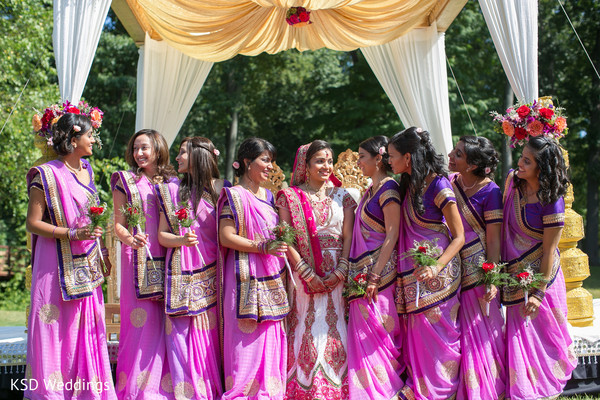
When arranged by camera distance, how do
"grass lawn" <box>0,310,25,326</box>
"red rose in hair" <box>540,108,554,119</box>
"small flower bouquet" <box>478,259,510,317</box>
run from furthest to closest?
"grass lawn" <box>0,310,25,326</box>
"red rose in hair" <box>540,108,554,119</box>
"small flower bouquet" <box>478,259,510,317</box>

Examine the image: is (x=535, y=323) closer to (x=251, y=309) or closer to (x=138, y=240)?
(x=251, y=309)

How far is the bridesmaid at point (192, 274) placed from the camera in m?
4.16

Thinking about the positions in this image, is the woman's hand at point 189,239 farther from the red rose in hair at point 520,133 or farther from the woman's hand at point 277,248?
the red rose in hair at point 520,133

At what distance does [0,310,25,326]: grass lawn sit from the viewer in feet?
35.6

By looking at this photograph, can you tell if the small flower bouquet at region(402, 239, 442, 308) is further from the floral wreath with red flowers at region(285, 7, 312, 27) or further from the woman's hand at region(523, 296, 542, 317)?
the floral wreath with red flowers at region(285, 7, 312, 27)

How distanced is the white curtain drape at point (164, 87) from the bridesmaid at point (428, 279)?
3.31 metres

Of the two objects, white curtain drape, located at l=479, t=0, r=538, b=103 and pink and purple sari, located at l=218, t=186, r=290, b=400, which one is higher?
white curtain drape, located at l=479, t=0, r=538, b=103

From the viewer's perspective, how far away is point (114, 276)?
6234 millimetres

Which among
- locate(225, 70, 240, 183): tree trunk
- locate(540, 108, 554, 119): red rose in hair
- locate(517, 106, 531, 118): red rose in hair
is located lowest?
locate(540, 108, 554, 119): red rose in hair

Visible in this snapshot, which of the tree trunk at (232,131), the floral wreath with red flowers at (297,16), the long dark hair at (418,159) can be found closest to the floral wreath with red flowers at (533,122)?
the long dark hair at (418,159)

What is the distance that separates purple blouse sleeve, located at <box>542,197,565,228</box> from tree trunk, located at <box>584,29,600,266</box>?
13.0 meters

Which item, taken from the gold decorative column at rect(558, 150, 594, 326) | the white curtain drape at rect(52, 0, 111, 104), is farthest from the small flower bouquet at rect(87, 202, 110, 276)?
the gold decorative column at rect(558, 150, 594, 326)

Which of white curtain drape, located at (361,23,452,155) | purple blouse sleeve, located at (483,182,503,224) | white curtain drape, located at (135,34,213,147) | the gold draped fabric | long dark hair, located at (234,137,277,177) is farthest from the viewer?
white curtain drape, located at (135,34,213,147)

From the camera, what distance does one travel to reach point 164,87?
22.2ft
